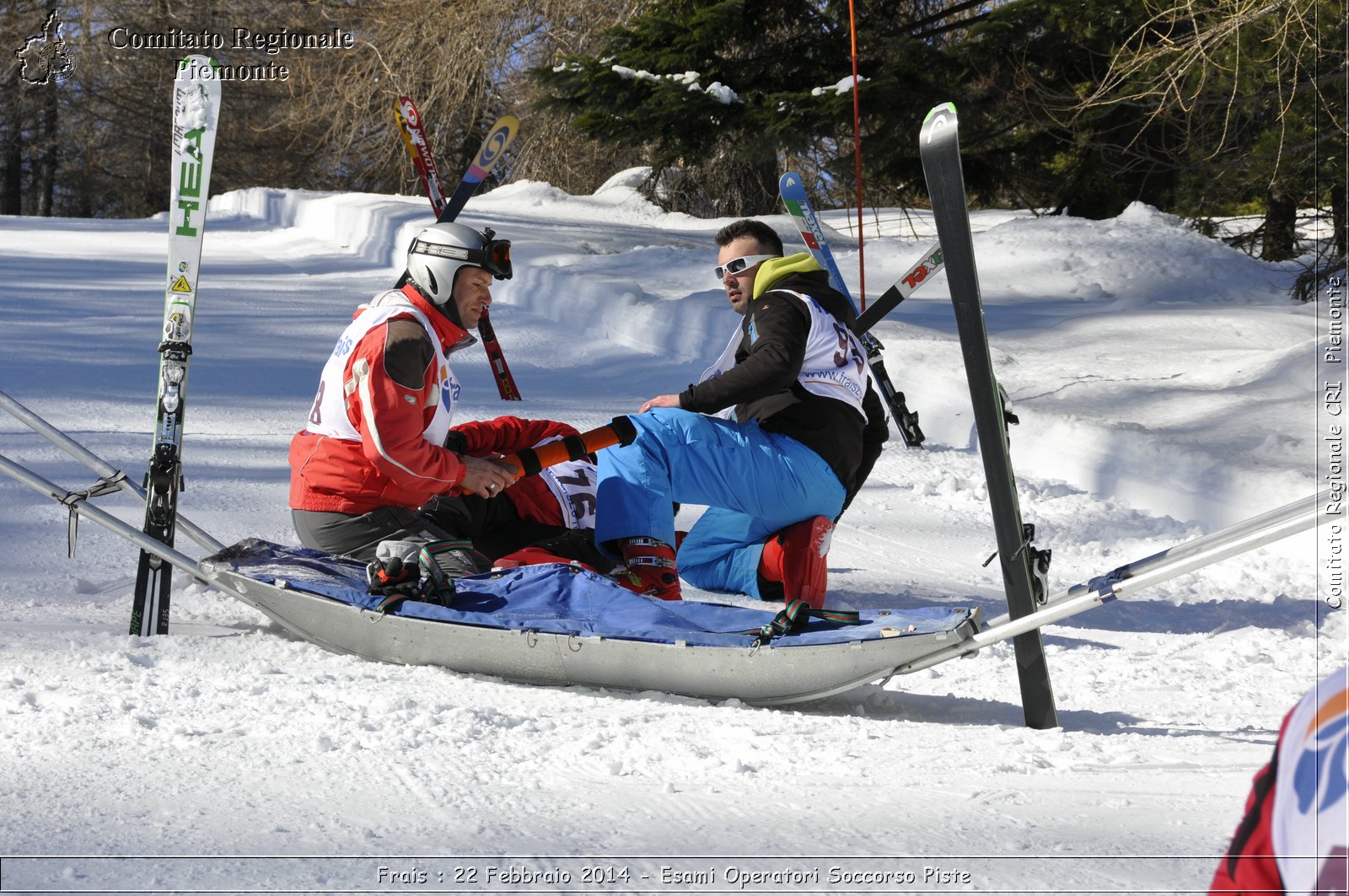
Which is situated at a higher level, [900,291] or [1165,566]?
[900,291]

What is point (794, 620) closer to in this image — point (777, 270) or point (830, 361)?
point (830, 361)

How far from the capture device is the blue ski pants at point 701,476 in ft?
13.7

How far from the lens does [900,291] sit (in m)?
6.38

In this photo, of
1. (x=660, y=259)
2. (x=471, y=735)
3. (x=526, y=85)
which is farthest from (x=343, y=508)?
(x=526, y=85)

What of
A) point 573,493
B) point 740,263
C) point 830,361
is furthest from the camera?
point 573,493

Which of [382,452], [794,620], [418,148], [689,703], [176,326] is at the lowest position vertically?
[689,703]

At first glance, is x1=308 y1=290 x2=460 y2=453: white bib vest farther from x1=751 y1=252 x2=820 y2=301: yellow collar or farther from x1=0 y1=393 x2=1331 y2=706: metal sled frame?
x1=751 y1=252 x2=820 y2=301: yellow collar

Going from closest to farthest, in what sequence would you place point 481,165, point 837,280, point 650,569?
point 650,569 → point 837,280 → point 481,165

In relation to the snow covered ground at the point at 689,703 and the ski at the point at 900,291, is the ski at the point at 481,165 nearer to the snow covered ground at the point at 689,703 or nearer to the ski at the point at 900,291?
the snow covered ground at the point at 689,703

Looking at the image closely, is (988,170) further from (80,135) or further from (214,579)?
(80,135)

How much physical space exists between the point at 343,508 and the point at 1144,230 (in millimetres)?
12568

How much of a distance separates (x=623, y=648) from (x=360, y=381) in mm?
1135

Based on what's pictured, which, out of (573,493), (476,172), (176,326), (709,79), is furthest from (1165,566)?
(709,79)

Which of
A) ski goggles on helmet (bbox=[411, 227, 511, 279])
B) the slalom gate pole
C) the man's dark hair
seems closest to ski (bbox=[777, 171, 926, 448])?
the man's dark hair
